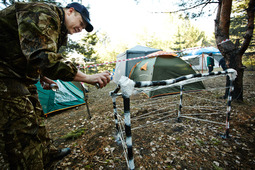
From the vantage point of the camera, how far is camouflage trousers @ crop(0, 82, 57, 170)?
3.37ft

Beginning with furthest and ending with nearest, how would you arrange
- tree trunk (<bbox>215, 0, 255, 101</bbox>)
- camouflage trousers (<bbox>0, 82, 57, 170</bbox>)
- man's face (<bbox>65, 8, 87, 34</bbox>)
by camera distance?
tree trunk (<bbox>215, 0, 255, 101</bbox>) < man's face (<bbox>65, 8, 87, 34</bbox>) < camouflage trousers (<bbox>0, 82, 57, 170</bbox>)

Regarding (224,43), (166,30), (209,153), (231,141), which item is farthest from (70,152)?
(166,30)

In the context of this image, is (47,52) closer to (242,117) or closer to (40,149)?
(40,149)

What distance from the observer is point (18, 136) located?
42.6 inches

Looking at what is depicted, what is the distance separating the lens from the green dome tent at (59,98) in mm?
4551

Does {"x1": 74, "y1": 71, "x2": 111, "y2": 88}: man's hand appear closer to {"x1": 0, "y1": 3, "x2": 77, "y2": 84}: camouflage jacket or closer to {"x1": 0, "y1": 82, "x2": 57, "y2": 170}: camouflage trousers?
{"x1": 0, "y1": 3, "x2": 77, "y2": 84}: camouflage jacket

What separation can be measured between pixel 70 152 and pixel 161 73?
5171 mm

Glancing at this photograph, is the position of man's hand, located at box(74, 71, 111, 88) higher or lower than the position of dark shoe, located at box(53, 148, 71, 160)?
higher

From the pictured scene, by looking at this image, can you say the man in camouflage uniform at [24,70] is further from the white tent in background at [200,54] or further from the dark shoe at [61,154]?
the white tent in background at [200,54]

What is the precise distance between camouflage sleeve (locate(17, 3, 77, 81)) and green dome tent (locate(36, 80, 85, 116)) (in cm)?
445

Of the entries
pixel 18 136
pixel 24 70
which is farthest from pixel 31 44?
pixel 18 136

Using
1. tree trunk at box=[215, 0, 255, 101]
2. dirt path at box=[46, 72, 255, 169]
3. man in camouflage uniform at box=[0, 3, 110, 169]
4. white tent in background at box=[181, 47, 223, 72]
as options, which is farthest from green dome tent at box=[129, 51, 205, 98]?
white tent in background at box=[181, 47, 223, 72]

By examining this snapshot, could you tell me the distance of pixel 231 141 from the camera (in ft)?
8.13

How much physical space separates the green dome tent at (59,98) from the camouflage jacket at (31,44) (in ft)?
13.3
